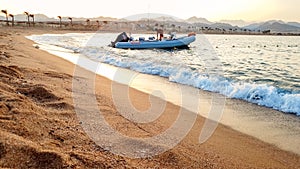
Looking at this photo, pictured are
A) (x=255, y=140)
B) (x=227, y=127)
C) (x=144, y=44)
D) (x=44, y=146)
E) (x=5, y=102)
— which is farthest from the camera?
(x=144, y=44)

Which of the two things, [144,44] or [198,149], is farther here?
[144,44]

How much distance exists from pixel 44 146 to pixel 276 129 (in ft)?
14.6

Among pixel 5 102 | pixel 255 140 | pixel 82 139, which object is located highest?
pixel 5 102

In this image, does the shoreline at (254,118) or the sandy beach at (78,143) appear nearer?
the sandy beach at (78,143)

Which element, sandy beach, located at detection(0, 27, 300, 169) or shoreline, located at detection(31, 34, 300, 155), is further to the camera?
shoreline, located at detection(31, 34, 300, 155)

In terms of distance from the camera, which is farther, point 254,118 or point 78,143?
point 254,118

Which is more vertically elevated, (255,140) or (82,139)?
(82,139)

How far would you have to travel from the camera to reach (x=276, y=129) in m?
5.64

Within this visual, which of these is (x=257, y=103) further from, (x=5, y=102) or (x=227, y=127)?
(x=5, y=102)

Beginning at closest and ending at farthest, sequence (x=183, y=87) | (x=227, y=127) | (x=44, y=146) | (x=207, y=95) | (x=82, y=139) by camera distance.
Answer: (x=44, y=146)
(x=82, y=139)
(x=227, y=127)
(x=207, y=95)
(x=183, y=87)

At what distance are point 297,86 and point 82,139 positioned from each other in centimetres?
970

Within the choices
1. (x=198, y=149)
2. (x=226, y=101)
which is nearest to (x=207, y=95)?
(x=226, y=101)

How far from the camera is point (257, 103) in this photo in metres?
8.01

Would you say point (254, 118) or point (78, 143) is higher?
point (78, 143)
